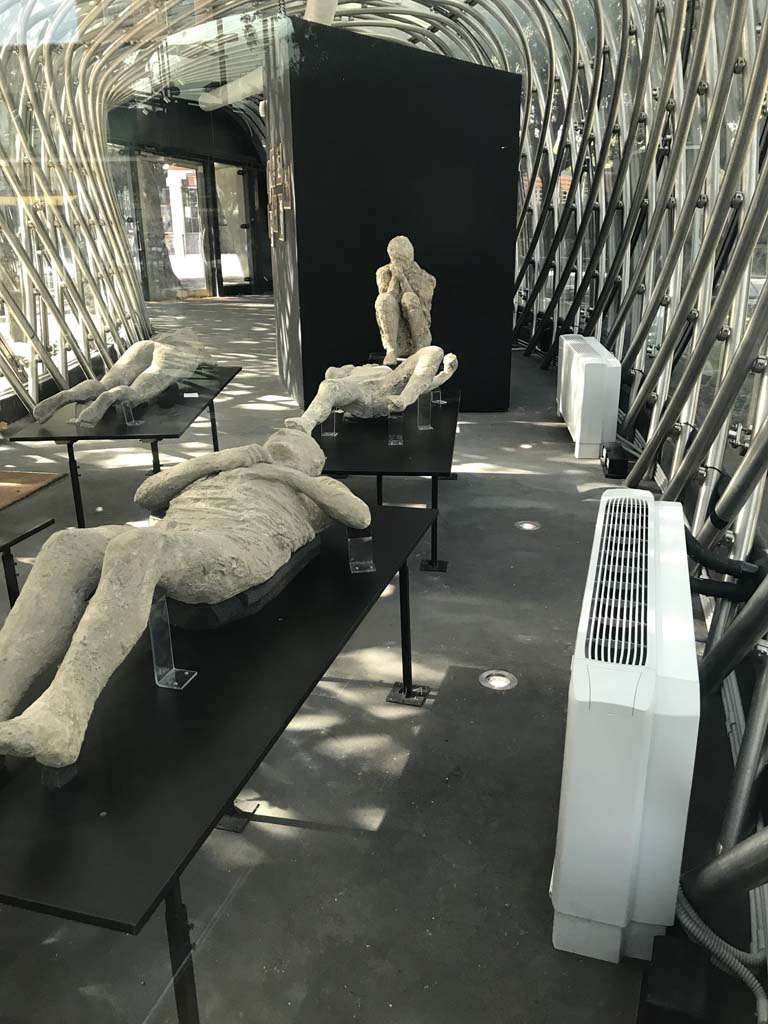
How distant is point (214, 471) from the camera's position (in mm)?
3473

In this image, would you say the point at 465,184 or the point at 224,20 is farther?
the point at 465,184

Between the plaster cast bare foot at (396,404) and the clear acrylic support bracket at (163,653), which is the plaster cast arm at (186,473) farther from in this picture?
the plaster cast bare foot at (396,404)

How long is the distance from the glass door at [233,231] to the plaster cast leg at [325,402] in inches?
214

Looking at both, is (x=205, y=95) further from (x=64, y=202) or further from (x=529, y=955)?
(x=529, y=955)

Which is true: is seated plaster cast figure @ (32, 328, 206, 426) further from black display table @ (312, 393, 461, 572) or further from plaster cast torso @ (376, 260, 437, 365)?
plaster cast torso @ (376, 260, 437, 365)

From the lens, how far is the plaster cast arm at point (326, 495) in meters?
3.40

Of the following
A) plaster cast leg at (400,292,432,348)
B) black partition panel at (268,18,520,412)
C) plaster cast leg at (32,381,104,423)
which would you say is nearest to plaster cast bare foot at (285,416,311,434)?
plaster cast leg at (32,381,104,423)

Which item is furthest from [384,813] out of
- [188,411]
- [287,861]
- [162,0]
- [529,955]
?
[162,0]

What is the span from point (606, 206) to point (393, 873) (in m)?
10.7

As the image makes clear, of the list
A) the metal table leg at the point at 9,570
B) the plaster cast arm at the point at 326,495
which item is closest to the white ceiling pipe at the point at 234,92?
the metal table leg at the point at 9,570

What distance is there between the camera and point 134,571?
2.42 m

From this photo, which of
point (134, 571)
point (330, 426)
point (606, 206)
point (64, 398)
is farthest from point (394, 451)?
point (606, 206)

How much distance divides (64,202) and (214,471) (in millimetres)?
8816

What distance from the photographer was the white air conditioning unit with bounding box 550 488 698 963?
2369 millimetres
